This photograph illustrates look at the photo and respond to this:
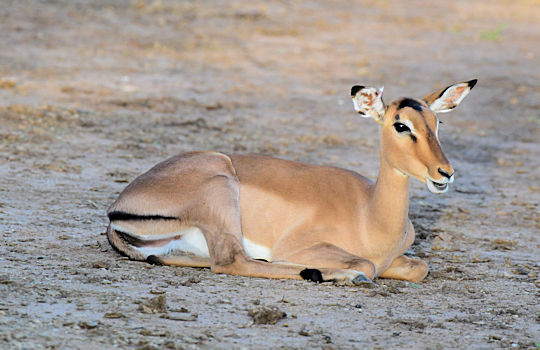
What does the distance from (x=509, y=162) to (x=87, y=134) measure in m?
5.05

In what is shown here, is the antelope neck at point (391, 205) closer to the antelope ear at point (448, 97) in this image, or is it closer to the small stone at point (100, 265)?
the antelope ear at point (448, 97)

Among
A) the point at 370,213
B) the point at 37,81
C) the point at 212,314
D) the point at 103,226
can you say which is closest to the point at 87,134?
the point at 37,81

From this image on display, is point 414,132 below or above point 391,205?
above

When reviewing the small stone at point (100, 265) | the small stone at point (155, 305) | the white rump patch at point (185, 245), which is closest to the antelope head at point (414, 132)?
the white rump patch at point (185, 245)

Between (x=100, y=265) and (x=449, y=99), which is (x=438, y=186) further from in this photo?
(x=100, y=265)

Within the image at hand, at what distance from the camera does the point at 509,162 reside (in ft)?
33.7

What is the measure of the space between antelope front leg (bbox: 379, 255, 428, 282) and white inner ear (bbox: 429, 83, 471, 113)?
1080mm

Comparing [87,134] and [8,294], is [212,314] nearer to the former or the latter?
[8,294]

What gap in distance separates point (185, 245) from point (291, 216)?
75cm

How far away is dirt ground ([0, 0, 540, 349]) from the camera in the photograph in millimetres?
4590

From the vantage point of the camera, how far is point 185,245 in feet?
18.7

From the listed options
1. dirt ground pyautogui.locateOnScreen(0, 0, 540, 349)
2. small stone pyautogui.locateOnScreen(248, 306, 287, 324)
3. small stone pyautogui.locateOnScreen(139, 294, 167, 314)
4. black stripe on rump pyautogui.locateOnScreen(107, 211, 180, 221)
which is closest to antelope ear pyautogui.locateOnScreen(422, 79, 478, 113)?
dirt ground pyautogui.locateOnScreen(0, 0, 540, 349)

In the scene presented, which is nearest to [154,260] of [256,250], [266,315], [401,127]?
[256,250]

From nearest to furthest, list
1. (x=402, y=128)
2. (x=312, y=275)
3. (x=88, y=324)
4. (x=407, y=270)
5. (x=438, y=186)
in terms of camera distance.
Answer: (x=88, y=324), (x=438, y=186), (x=312, y=275), (x=402, y=128), (x=407, y=270)
